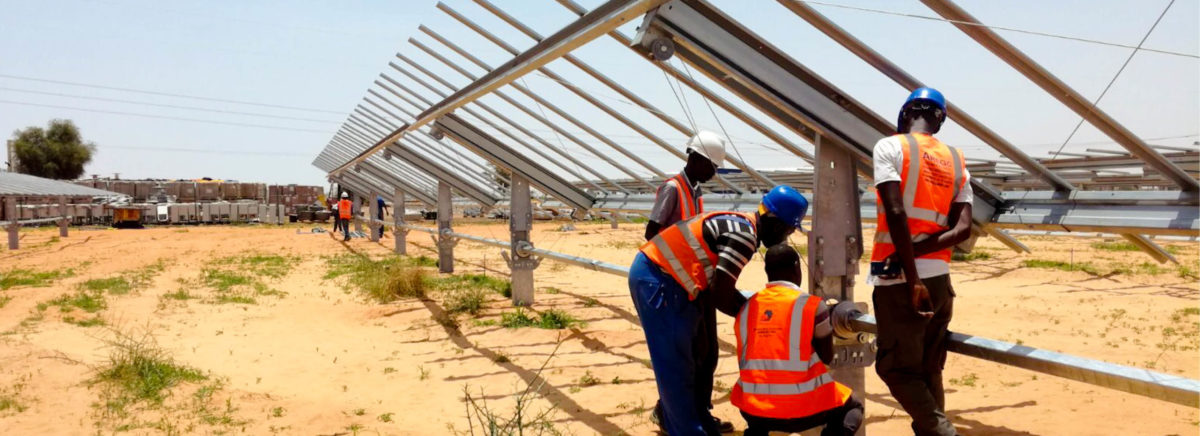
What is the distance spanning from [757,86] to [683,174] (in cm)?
72

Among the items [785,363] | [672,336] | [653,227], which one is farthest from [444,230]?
[785,363]

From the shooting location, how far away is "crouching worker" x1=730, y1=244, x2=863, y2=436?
2887 millimetres

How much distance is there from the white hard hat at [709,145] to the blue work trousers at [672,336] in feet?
2.50

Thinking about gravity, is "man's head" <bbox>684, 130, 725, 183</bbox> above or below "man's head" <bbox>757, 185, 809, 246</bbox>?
above

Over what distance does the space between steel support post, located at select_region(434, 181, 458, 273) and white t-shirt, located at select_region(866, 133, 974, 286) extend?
37.4 feet

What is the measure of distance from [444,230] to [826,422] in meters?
11.3

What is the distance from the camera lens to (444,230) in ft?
44.8

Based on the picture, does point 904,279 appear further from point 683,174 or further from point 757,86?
point 683,174

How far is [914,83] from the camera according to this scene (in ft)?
11.2

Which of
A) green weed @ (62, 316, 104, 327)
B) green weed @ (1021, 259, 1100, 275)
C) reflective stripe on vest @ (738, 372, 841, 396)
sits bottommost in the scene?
green weed @ (62, 316, 104, 327)

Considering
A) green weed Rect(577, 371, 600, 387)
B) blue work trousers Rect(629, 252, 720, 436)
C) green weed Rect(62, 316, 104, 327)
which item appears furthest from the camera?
green weed Rect(62, 316, 104, 327)

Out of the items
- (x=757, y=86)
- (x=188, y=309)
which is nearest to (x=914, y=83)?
(x=757, y=86)

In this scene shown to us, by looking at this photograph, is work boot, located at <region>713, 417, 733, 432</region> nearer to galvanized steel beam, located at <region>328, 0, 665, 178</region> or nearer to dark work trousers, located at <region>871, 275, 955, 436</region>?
dark work trousers, located at <region>871, 275, 955, 436</region>

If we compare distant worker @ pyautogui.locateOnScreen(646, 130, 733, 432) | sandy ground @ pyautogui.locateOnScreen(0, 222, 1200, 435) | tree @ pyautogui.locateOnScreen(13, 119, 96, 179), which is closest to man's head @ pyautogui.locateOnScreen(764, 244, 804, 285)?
distant worker @ pyautogui.locateOnScreen(646, 130, 733, 432)
